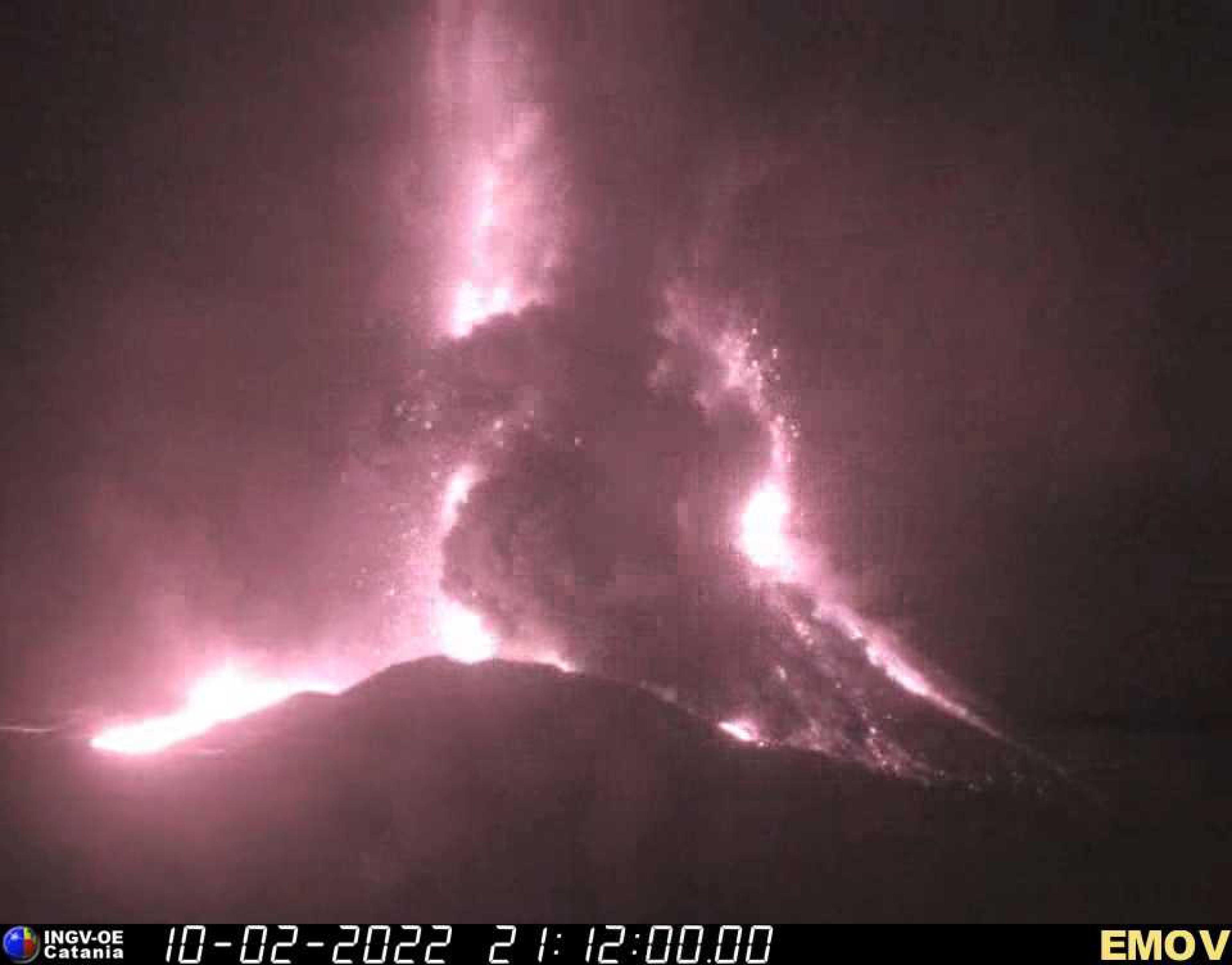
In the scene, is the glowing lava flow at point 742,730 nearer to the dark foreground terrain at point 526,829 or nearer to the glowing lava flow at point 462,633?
the dark foreground terrain at point 526,829

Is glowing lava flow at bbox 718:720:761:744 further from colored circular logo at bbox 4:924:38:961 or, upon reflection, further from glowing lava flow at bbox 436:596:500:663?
colored circular logo at bbox 4:924:38:961

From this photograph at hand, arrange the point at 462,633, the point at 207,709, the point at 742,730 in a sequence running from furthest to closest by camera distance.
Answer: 1. the point at 462,633
2. the point at 207,709
3. the point at 742,730

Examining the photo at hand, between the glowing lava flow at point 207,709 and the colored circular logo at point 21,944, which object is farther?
the glowing lava flow at point 207,709

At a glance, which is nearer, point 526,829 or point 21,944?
point 21,944

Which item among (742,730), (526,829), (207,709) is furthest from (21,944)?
(742,730)

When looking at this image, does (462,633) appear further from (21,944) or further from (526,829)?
(21,944)

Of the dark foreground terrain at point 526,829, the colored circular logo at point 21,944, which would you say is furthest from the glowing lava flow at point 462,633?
the colored circular logo at point 21,944

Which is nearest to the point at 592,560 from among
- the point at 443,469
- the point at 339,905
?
the point at 443,469
